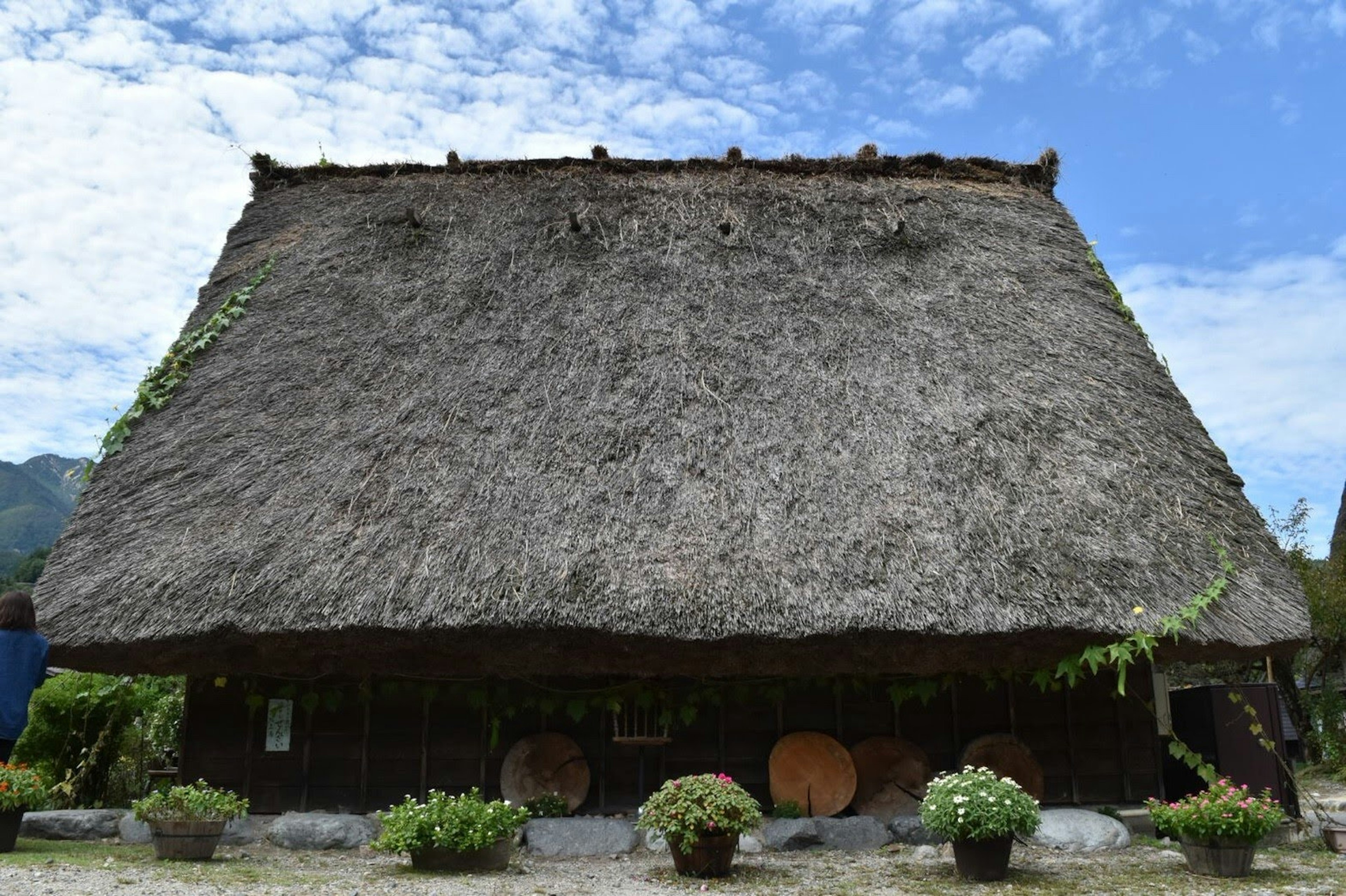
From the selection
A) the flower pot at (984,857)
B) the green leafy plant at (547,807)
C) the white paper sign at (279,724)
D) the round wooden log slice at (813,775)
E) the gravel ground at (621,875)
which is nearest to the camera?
the gravel ground at (621,875)

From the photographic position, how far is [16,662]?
740cm

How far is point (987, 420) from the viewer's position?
9336mm

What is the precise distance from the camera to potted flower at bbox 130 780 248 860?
7.62m

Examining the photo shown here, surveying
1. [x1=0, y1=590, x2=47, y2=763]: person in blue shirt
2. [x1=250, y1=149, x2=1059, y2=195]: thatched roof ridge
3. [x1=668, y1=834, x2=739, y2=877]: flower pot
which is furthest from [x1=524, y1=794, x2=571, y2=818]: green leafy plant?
[x1=250, y1=149, x2=1059, y2=195]: thatched roof ridge

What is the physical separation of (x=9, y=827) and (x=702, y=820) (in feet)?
16.9

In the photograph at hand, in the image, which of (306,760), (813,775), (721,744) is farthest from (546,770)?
(813,775)

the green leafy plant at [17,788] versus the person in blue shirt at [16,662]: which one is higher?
the person in blue shirt at [16,662]

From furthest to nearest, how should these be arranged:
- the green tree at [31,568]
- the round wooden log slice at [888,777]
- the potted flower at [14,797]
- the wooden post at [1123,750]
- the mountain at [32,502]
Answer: the mountain at [32,502], the green tree at [31,568], the wooden post at [1123,750], the round wooden log slice at [888,777], the potted flower at [14,797]

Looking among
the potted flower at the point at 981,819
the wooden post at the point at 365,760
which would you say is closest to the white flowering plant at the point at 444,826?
the wooden post at the point at 365,760

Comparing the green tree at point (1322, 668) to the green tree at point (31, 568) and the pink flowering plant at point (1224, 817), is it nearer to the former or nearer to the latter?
the pink flowering plant at point (1224, 817)

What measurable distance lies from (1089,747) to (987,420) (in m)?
3.24

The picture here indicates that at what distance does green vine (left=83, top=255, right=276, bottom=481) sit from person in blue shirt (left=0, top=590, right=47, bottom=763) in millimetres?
2697

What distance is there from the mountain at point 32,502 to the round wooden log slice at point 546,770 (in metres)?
65.0

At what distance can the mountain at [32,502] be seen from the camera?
78.1 meters
